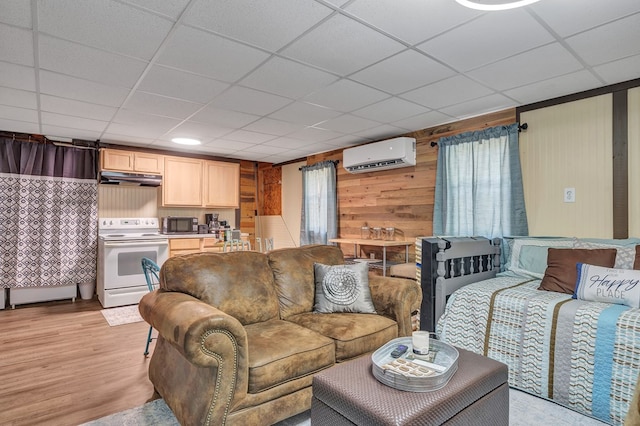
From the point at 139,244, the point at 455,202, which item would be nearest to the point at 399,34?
the point at 455,202

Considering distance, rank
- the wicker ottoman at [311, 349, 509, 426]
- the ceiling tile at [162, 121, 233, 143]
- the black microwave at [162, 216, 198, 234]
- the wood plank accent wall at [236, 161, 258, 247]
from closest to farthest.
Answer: the wicker ottoman at [311, 349, 509, 426]
the ceiling tile at [162, 121, 233, 143]
the black microwave at [162, 216, 198, 234]
the wood plank accent wall at [236, 161, 258, 247]

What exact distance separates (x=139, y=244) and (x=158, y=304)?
3.25m

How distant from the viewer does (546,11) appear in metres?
1.93

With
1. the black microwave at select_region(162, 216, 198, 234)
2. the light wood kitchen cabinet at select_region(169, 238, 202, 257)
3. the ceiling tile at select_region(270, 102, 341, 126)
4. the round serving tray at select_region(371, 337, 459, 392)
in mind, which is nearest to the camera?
the round serving tray at select_region(371, 337, 459, 392)

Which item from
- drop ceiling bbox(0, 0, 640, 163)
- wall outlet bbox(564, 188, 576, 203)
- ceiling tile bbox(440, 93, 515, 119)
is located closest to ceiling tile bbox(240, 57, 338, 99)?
drop ceiling bbox(0, 0, 640, 163)

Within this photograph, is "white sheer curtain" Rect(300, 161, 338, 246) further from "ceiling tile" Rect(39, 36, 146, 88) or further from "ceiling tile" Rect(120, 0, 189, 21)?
"ceiling tile" Rect(120, 0, 189, 21)

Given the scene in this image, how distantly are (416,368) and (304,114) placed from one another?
284cm

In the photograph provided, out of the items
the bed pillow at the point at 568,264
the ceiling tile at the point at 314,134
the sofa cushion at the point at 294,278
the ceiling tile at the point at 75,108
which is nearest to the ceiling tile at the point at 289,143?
the ceiling tile at the point at 314,134

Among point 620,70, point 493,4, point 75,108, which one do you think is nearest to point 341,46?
point 493,4

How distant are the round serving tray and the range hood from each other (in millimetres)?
4622

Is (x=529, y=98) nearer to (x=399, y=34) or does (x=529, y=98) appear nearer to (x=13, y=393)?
(x=399, y=34)

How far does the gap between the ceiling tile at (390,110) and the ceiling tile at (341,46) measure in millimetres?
870

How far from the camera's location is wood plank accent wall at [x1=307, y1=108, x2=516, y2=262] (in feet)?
13.9

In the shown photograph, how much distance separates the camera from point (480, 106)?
3.58m
